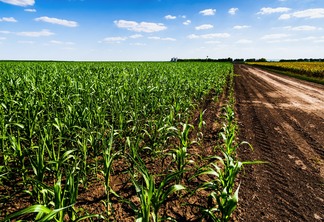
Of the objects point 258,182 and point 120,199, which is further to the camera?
point 258,182

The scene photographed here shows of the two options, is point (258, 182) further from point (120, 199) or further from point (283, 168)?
point (120, 199)

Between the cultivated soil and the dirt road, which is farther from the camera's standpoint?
the dirt road

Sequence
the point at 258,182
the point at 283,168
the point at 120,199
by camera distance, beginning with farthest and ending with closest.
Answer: the point at 283,168 → the point at 258,182 → the point at 120,199

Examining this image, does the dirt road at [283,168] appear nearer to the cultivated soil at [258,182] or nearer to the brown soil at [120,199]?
the cultivated soil at [258,182]

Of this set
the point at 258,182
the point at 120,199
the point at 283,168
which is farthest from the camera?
the point at 283,168

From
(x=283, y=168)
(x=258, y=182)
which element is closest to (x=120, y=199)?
(x=258, y=182)

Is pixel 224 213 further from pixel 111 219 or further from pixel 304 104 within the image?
pixel 304 104

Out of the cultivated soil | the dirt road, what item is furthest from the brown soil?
the dirt road

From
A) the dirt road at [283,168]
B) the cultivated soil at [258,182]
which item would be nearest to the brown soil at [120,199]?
the cultivated soil at [258,182]

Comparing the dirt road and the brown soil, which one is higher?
the brown soil

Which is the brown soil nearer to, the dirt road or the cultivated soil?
the cultivated soil

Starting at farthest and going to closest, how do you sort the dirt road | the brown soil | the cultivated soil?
the dirt road < the cultivated soil < the brown soil

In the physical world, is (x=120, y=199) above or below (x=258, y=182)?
above

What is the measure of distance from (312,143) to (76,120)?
585 cm
